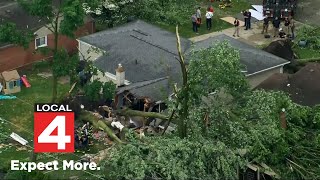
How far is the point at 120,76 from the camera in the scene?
28453 mm

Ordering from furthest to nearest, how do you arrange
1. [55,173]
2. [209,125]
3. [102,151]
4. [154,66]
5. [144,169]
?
[154,66] → [102,151] → [55,173] → [209,125] → [144,169]

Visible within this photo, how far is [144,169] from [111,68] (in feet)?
30.8

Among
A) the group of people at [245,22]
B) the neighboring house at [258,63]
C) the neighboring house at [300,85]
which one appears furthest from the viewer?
the group of people at [245,22]

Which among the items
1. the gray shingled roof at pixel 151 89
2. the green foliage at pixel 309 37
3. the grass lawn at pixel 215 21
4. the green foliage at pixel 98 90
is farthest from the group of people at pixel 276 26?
the green foliage at pixel 98 90

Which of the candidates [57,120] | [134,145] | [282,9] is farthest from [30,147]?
[282,9]

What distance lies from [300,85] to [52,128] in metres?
9.31

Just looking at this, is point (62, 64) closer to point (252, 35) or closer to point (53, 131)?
point (53, 131)

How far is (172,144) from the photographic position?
21.3 metres

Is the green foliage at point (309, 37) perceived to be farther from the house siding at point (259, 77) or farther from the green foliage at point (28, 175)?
the green foliage at point (28, 175)

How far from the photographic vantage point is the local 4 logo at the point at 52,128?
2283cm

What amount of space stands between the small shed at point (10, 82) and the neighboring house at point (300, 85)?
29.9 ft

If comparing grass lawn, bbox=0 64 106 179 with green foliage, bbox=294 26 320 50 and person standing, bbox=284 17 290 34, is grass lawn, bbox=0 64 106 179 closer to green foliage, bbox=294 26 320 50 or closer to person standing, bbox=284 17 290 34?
green foliage, bbox=294 26 320 50

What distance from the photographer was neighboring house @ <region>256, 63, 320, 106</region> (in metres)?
27.4

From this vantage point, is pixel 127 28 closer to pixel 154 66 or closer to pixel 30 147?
pixel 154 66
